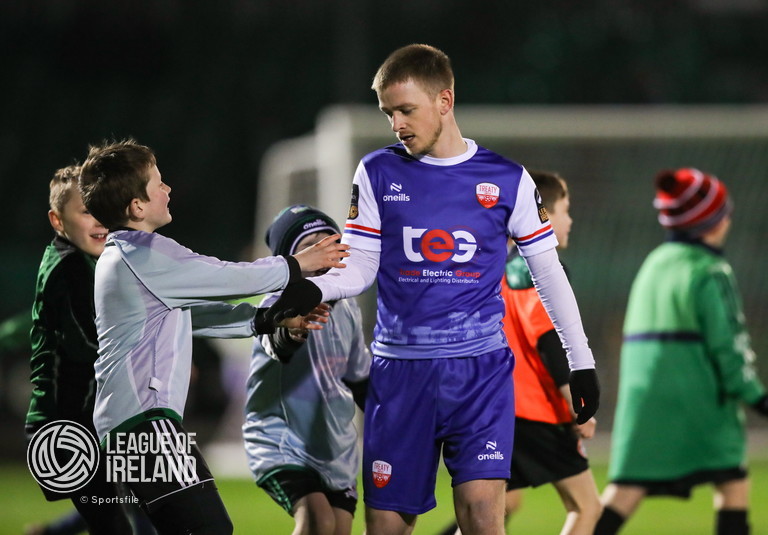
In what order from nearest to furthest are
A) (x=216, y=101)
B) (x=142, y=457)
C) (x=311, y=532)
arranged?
(x=142, y=457) < (x=311, y=532) < (x=216, y=101)

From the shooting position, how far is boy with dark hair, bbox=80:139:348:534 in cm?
370

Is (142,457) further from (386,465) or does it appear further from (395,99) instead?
(395,99)

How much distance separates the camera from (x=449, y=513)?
26.7ft

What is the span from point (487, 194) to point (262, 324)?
0.94m

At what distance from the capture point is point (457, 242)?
153 inches

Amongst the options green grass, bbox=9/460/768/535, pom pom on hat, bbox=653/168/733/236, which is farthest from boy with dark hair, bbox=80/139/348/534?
green grass, bbox=9/460/768/535

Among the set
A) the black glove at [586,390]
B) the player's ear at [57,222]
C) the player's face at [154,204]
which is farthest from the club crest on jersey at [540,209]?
the player's ear at [57,222]

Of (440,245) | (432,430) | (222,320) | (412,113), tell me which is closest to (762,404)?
(432,430)

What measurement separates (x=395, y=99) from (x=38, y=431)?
1.94 metres

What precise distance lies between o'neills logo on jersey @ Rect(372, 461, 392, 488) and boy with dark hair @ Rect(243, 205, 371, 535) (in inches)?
19.8

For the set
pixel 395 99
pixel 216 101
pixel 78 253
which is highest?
pixel 395 99

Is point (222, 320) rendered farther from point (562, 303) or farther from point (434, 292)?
point (562, 303)

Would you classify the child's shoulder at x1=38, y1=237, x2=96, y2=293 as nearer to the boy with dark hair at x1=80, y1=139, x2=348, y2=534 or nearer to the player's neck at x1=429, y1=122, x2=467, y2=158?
the boy with dark hair at x1=80, y1=139, x2=348, y2=534

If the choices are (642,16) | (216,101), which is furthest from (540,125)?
(642,16)
